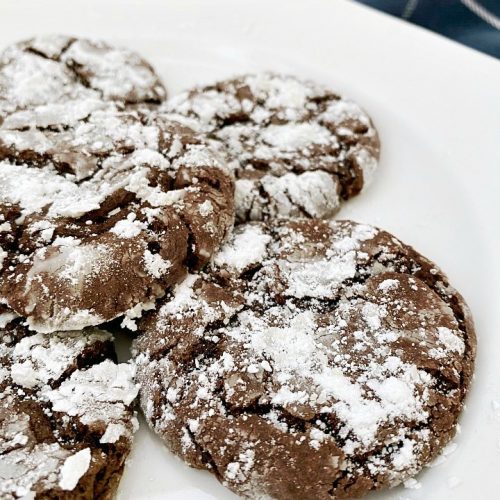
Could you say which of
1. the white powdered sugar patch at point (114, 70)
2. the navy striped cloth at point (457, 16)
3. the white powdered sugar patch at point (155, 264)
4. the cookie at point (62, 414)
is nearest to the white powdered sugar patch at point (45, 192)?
the white powdered sugar patch at point (155, 264)

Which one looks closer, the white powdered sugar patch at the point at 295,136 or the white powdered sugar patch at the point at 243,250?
the white powdered sugar patch at the point at 243,250

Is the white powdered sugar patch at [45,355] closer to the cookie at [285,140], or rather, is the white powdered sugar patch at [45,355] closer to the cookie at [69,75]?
the cookie at [285,140]

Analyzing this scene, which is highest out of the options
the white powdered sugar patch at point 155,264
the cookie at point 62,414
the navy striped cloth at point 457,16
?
the navy striped cloth at point 457,16

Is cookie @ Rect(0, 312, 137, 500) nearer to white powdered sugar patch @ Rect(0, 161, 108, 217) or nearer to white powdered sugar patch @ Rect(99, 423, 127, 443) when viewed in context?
white powdered sugar patch @ Rect(99, 423, 127, 443)

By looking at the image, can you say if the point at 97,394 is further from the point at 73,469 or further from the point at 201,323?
the point at 201,323

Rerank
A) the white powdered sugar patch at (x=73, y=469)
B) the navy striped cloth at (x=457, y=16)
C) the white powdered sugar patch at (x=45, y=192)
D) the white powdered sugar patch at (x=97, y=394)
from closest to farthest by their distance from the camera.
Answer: the white powdered sugar patch at (x=73, y=469)
the white powdered sugar patch at (x=97, y=394)
the white powdered sugar patch at (x=45, y=192)
the navy striped cloth at (x=457, y=16)

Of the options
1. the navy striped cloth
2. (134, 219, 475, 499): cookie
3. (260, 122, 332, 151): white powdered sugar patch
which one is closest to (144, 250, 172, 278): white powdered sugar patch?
(134, 219, 475, 499): cookie
